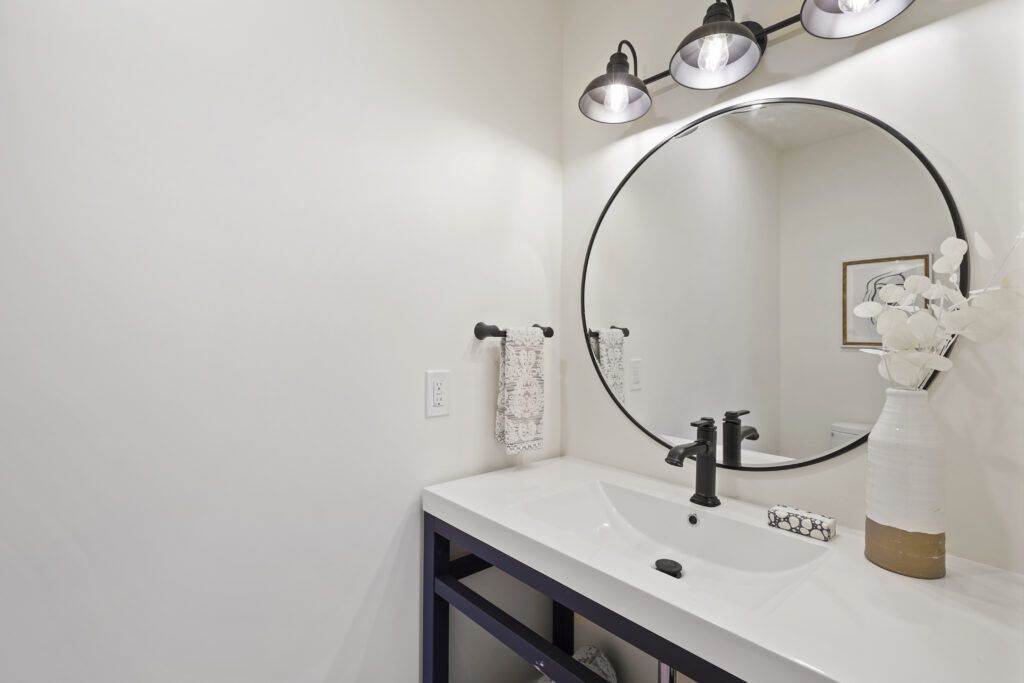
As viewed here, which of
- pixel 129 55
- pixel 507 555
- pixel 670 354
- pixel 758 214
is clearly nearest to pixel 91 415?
pixel 129 55

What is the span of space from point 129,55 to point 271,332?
0.55 m

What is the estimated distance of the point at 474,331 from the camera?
1.35m

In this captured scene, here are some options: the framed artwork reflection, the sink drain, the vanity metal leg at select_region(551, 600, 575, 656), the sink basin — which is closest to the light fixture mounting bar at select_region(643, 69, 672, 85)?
the framed artwork reflection

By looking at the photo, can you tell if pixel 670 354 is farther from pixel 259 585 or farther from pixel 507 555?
pixel 259 585

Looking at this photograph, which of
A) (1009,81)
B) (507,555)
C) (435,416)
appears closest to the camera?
(1009,81)

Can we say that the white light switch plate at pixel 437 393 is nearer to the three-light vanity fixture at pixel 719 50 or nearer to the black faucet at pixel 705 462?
the black faucet at pixel 705 462

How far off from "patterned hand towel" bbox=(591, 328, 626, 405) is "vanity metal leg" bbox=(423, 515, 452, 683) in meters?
0.64

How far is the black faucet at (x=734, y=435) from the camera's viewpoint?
1.14 m

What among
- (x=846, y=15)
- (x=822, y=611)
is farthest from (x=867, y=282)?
(x=822, y=611)

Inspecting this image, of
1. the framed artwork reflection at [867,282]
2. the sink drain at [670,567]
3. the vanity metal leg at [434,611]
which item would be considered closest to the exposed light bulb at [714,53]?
the framed artwork reflection at [867,282]

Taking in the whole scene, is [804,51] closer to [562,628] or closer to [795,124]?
[795,124]

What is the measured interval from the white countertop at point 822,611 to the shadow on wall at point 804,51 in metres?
0.99

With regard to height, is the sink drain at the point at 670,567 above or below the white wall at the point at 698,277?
below

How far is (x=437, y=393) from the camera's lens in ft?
4.20
